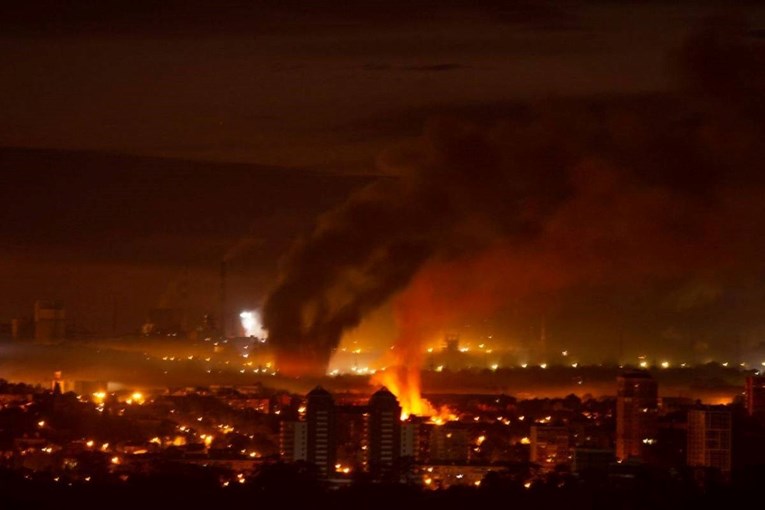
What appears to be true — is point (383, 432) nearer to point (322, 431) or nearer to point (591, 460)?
point (322, 431)

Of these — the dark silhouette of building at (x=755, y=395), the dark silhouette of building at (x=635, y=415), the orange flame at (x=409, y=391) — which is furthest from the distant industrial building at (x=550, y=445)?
the dark silhouette of building at (x=755, y=395)

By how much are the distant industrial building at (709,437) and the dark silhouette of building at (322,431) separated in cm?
334

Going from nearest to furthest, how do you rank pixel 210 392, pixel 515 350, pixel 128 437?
pixel 128 437
pixel 210 392
pixel 515 350

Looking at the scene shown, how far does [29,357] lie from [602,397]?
9.95 m

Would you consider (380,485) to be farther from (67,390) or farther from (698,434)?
(67,390)

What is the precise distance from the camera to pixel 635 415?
25.5 metres

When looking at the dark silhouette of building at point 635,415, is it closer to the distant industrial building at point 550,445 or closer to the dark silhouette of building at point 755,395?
the distant industrial building at point 550,445

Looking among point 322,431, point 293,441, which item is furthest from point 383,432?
point 293,441

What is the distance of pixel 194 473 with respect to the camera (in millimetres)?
21438

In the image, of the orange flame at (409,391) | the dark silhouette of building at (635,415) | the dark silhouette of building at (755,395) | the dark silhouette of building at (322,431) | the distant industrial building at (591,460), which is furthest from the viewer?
the dark silhouette of building at (755,395)

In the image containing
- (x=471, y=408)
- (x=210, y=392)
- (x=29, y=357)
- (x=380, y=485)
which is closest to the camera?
(x=380, y=485)

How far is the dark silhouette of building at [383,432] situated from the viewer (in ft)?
77.8

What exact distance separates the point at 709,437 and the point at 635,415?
1.33m

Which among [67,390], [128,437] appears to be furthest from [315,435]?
[67,390]
